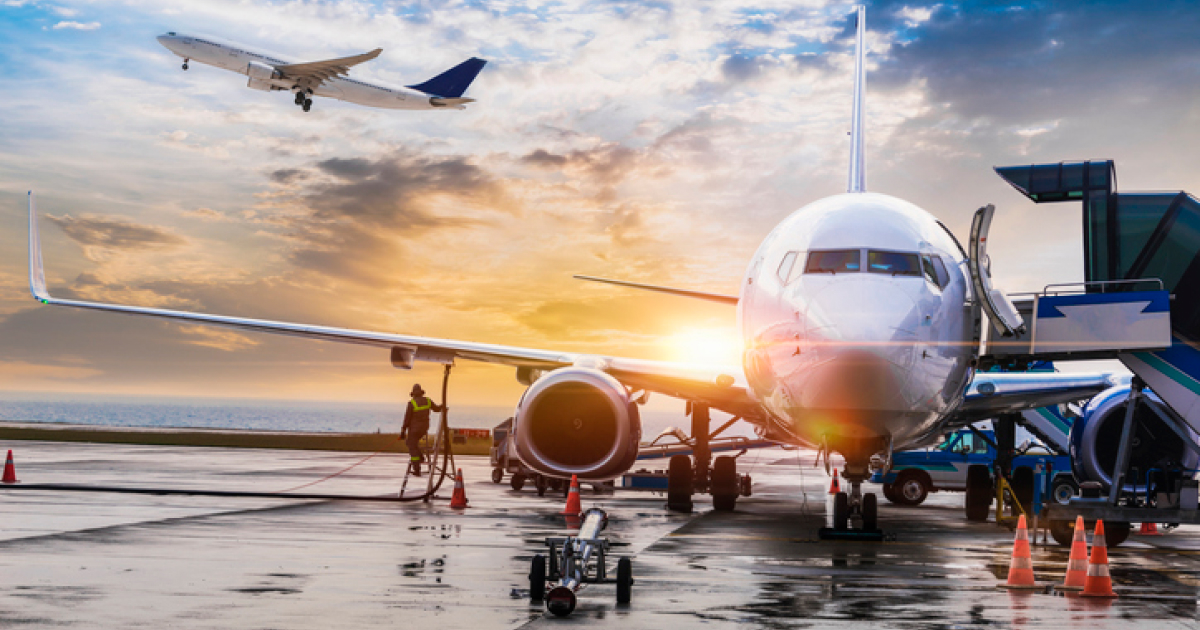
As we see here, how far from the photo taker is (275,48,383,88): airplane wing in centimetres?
5609

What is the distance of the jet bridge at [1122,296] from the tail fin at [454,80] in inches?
2427

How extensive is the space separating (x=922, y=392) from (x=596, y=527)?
369 cm

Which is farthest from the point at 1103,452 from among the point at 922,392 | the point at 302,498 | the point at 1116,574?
the point at 302,498

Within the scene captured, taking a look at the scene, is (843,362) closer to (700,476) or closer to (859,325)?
(859,325)

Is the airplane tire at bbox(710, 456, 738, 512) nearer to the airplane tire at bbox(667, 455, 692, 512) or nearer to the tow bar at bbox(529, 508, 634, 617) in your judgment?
the airplane tire at bbox(667, 455, 692, 512)

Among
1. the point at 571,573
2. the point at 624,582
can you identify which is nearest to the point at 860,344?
the point at 624,582

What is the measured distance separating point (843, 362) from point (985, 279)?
6.98ft

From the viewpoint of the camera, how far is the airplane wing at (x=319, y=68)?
56.1 metres

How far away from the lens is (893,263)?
10.6 m

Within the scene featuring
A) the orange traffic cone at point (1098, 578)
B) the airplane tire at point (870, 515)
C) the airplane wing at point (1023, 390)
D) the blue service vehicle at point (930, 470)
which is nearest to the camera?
the orange traffic cone at point (1098, 578)

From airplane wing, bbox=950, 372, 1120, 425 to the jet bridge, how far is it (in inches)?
66.8

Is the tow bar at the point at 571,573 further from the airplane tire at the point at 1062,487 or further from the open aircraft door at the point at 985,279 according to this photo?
the airplane tire at the point at 1062,487

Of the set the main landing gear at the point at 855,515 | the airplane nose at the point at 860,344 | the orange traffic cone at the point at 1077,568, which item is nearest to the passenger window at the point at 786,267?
the airplane nose at the point at 860,344

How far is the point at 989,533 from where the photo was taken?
49.9 feet
